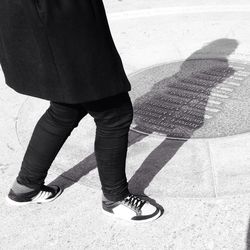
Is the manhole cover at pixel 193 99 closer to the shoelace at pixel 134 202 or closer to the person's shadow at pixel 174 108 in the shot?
the person's shadow at pixel 174 108

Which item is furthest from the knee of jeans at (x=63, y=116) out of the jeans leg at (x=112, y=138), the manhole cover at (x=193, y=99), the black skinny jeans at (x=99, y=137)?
the manhole cover at (x=193, y=99)

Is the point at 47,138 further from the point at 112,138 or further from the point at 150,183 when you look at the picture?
the point at 150,183

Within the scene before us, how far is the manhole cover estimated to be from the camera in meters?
→ 3.60

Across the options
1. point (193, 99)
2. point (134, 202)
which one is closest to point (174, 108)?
point (193, 99)

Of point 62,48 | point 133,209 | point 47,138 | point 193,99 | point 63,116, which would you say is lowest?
point 193,99

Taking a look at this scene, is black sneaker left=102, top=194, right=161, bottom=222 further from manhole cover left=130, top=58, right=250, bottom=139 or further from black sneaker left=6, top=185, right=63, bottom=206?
manhole cover left=130, top=58, right=250, bottom=139

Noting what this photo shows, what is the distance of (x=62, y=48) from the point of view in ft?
7.14

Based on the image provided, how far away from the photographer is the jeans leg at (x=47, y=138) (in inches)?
99.2

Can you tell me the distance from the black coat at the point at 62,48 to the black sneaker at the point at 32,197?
756 millimetres

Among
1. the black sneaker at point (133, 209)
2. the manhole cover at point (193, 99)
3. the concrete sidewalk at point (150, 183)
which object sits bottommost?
the manhole cover at point (193, 99)


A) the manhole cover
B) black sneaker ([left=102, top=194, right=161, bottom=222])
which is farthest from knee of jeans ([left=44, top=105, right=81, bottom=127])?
the manhole cover

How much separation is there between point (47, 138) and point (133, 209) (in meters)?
0.61

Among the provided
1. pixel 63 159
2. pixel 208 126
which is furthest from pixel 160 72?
pixel 63 159

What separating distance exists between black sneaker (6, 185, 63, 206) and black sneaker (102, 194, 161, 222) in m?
0.38
